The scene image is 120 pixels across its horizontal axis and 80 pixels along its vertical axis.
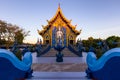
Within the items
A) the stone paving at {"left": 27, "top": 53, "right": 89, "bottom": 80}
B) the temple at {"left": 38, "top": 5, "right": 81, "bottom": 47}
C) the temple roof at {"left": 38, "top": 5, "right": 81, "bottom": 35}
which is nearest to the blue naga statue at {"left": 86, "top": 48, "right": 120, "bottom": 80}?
the stone paving at {"left": 27, "top": 53, "right": 89, "bottom": 80}

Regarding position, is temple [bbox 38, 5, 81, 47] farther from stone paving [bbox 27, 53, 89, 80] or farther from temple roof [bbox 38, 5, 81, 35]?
stone paving [bbox 27, 53, 89, 80]

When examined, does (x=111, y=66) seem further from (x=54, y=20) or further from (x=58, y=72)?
(x=54, y=20)

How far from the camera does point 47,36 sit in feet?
84.5

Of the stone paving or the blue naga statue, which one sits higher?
the blue naga statue

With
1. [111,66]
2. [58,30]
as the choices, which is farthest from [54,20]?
[111,66]

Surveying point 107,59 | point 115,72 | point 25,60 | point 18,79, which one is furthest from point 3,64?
point 115,72

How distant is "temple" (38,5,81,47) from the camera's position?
998 inches

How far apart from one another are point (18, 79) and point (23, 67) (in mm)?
516

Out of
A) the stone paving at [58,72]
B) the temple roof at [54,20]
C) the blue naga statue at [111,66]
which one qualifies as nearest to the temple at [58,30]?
the temple roof at [54,20]

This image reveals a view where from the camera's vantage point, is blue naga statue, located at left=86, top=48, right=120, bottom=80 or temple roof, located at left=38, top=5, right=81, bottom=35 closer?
blue naga statue, located at left=86, top=48, right=120, bottom=80

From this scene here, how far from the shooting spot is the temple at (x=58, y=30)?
25.4 metres

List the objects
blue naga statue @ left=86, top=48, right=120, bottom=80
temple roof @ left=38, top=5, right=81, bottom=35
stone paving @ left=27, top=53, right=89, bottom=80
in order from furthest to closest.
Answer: temple roof @ left=38, top=5, right=81, bottom=35
stone paving @ left=27, top=53, right=89, bottom=80
blue naga statue @ left=86, top=48, right=120, bottom=80

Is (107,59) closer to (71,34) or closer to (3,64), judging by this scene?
(3,64)

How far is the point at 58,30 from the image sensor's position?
25.3 meters
